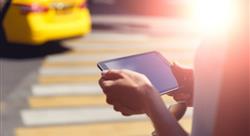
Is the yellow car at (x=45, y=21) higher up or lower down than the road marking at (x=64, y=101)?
higher up

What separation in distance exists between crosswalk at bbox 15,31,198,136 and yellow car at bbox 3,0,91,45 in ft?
1.07

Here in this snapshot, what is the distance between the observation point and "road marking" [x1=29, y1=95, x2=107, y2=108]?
637 centimetres

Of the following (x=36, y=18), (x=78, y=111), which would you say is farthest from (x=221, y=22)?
(x=36, y=18)

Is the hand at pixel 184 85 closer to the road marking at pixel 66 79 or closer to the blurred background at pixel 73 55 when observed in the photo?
the blurred background at pixel 73 55

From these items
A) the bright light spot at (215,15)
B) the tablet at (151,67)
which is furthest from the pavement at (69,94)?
the bright light spot at (215,15)

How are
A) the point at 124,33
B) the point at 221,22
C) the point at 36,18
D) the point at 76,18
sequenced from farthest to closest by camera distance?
the point at 124,33, the point at 76,18, the point at 36,18, the point at 221,22

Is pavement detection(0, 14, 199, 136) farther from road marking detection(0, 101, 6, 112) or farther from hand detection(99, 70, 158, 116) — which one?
hand detection(99, 70, 158, 116)

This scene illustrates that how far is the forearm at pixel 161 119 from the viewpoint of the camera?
65.3 inches

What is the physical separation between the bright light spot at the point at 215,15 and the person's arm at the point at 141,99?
0.22 m

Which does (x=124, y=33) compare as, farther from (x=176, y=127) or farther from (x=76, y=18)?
(x=176, y=127)

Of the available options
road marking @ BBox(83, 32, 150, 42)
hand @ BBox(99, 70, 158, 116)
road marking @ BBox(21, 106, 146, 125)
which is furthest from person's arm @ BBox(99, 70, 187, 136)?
road marking @ BBox(83, 32, 150, 42)

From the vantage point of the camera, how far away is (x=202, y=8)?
61.3 inches

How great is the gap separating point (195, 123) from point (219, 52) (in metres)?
0.25

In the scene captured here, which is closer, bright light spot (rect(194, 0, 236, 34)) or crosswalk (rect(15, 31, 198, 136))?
bright light spot (rect(194, 0, 236, 34))
